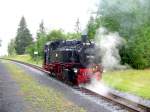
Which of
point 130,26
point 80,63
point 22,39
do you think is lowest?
point 80,63

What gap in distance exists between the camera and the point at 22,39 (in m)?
118

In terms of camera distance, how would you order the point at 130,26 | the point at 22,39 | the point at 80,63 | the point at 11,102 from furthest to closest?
the point at 22,39
the point at 130,26
the point at 80,63
the point at 11,102

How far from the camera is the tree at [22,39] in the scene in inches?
4633

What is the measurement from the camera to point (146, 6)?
98.0ft

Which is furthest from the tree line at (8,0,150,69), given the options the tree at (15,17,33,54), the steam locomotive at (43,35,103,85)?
the tree at (15,17,33,54)

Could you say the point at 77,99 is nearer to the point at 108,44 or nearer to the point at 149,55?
the point at 108,44

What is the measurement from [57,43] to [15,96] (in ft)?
39.3

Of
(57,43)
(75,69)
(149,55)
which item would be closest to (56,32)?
(149,55)

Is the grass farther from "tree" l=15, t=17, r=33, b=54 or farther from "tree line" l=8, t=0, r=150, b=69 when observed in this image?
"tree" l=15, t=17, r=33, b=54

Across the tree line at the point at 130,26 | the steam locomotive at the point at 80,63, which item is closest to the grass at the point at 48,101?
the steam locomotive at the point at 80,63

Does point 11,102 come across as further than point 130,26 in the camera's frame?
No

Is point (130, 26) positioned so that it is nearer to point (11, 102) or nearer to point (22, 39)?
point (11, 102)

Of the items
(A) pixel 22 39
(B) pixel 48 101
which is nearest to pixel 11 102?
(B) pixel 48 101

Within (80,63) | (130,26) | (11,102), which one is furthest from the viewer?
(130,26)
